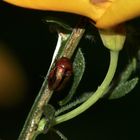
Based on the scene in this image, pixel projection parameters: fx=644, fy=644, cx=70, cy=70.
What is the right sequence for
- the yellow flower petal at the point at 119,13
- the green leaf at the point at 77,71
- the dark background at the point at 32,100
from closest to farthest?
the yellow flower petal at the point at 119,13, the green leaf at the point at 77,71, the dark background at the point at 32,100

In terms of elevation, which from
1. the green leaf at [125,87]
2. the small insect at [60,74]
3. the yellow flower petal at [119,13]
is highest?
the yellow flower petal at [119,13]

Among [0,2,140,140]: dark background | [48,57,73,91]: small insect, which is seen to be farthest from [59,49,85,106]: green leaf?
[0,2,140,140]: dark background

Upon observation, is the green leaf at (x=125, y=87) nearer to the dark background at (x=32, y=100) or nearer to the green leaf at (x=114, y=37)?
the green leaf at (x=114, y=37)

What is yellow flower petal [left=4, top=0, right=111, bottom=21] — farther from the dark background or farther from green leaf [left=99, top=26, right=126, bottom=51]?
the dark background

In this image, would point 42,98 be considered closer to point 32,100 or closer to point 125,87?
point 125,87

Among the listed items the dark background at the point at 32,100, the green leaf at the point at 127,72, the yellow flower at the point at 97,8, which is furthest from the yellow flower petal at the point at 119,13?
the dark background at the point at 32,100

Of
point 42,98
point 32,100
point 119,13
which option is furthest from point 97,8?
point 32,100

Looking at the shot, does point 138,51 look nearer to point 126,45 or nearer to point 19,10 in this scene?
point 126,45
